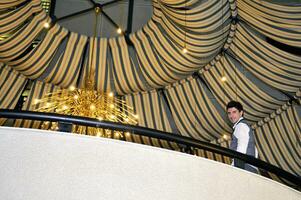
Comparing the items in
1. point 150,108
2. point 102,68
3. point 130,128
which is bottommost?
point 130,128

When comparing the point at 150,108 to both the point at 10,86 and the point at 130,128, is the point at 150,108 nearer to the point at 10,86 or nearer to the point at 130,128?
the point at 10,86

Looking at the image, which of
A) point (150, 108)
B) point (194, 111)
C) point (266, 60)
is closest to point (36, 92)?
point (150, 108)

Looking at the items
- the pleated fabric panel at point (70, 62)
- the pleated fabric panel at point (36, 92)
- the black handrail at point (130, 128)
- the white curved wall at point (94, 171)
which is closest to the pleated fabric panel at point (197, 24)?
the pleated fabric panel at point (70, 62)

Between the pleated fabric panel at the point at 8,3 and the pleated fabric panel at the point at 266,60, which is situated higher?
the pleated fabric panel at the point at 8,3

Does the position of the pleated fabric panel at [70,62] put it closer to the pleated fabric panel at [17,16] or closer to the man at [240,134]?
the pleated fabric panel at [17,16]

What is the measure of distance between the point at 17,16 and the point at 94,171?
4.92 metres

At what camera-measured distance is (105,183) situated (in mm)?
2820

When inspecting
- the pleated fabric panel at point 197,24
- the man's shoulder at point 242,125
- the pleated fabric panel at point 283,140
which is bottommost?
the man's shoulder at point 242,125

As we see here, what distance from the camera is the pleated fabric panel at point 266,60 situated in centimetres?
694

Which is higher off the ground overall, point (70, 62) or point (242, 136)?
point (70, 62)

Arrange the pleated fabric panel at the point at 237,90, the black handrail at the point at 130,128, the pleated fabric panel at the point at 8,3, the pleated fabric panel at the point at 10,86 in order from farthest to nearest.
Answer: the pleated fabric panel at the point at 10,86, the pleated fabric panel at the point at 237,90, the pleated fabric panel at the point at 8,3, the black handrail at the point at 130,128

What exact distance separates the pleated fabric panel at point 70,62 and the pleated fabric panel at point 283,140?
3362 millimetres

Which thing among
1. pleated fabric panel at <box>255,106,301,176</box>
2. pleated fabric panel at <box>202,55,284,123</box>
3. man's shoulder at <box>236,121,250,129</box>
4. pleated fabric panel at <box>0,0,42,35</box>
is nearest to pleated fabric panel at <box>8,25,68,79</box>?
pleated fabric panel at <box>0,0,42,35</box>

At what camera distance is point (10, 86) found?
25.8 ft
